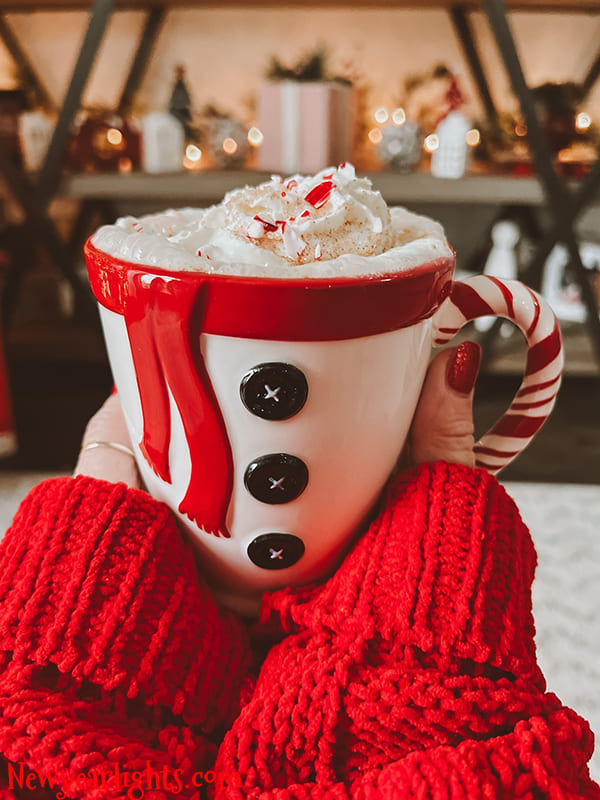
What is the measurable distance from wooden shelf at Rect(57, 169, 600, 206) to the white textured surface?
2.00 ft

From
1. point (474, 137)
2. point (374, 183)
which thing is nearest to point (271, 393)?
point (374, 183)

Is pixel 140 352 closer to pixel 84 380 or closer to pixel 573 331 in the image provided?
pixel 84 380

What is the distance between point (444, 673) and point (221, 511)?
0.15m

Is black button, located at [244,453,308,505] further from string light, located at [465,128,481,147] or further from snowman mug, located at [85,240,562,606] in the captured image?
string light, located at [465,128,481,147]

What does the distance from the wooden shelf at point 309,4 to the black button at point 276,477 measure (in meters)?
1.54

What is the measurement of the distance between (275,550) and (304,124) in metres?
1.15

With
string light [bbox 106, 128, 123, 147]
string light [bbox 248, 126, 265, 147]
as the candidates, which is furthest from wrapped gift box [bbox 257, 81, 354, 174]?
string light [bbox 106, 128, 123, 147]

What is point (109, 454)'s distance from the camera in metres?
0.46

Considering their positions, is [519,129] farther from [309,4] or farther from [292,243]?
[292,243]

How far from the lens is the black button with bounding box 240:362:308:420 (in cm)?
34

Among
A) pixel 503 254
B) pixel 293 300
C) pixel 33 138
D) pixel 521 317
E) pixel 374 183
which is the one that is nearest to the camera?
pixel 293 300

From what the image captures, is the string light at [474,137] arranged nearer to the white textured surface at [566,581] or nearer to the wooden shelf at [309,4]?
the wooden shelf at [309,4]

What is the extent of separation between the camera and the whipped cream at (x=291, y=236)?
33 cm

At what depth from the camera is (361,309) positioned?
1.08 feet
